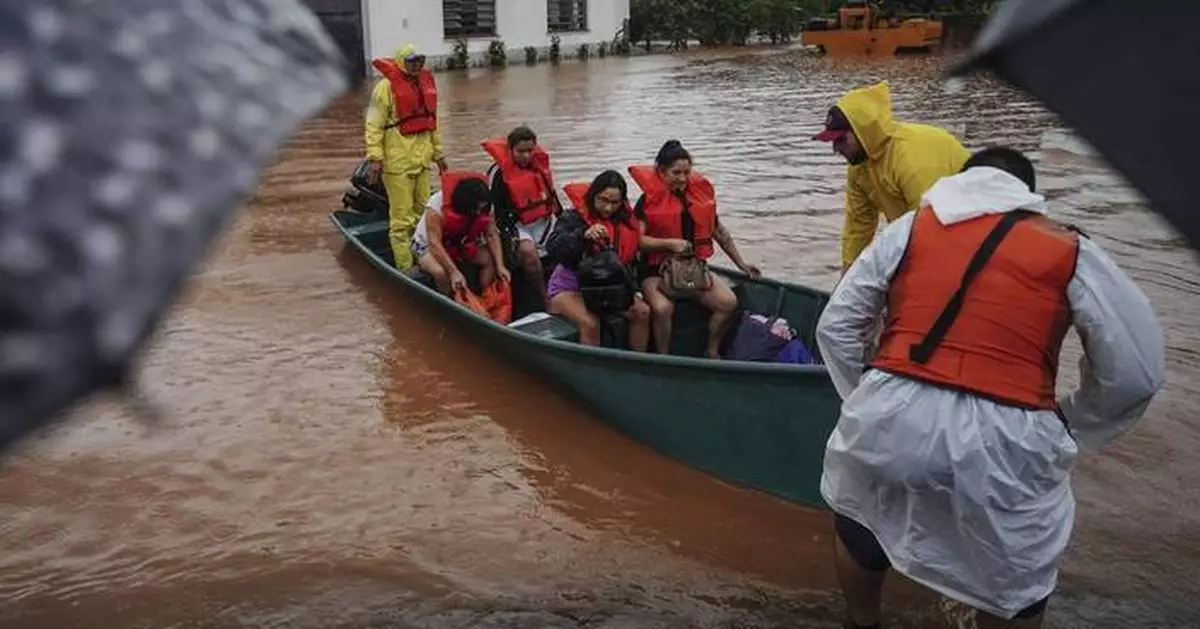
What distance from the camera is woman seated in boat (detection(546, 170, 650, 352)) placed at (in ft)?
20.0

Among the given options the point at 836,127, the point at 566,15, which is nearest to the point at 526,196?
the point at 836,127

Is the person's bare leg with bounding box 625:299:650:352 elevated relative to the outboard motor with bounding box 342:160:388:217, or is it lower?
lower

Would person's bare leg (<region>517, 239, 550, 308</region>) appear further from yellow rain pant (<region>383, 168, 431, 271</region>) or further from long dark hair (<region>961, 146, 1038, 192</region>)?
long dark hair (<region>961, 146, 1038, 192</region>)

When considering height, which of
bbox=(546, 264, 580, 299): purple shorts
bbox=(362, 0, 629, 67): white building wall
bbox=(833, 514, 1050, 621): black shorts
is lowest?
bbox=(833, 514, 1050, 621): black shorts

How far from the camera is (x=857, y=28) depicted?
35.7 meters

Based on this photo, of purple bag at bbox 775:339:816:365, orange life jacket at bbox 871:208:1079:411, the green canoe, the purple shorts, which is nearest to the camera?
orange life jacket at bbox 871:208:1079:411

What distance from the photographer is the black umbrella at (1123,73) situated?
39.6 inches

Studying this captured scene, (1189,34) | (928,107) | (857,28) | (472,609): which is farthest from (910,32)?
(1189,34)

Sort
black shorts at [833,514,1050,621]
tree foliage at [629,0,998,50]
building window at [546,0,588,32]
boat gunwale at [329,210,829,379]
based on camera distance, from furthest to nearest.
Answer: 1. tree foliage at [629,0,998,50]
2. building window at [546,0,588,32]
3. boat gunwale at [329,210,829,379]
4. black shorts at [833,514,1050,621]

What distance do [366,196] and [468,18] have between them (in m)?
21.7

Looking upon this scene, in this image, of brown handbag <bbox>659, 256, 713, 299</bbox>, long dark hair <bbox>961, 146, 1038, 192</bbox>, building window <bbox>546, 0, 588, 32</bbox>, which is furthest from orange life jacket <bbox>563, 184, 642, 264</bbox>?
building window <bbox>546, 0, 588, 32</bbox>

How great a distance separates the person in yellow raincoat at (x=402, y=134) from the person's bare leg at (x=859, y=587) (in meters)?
5.32

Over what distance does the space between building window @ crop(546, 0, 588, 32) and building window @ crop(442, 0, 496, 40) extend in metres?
2.74

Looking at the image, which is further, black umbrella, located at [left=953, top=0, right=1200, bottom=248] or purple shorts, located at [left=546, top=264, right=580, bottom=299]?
purple shorts, located at [left=546, top=264, right=580, bottom=299]
